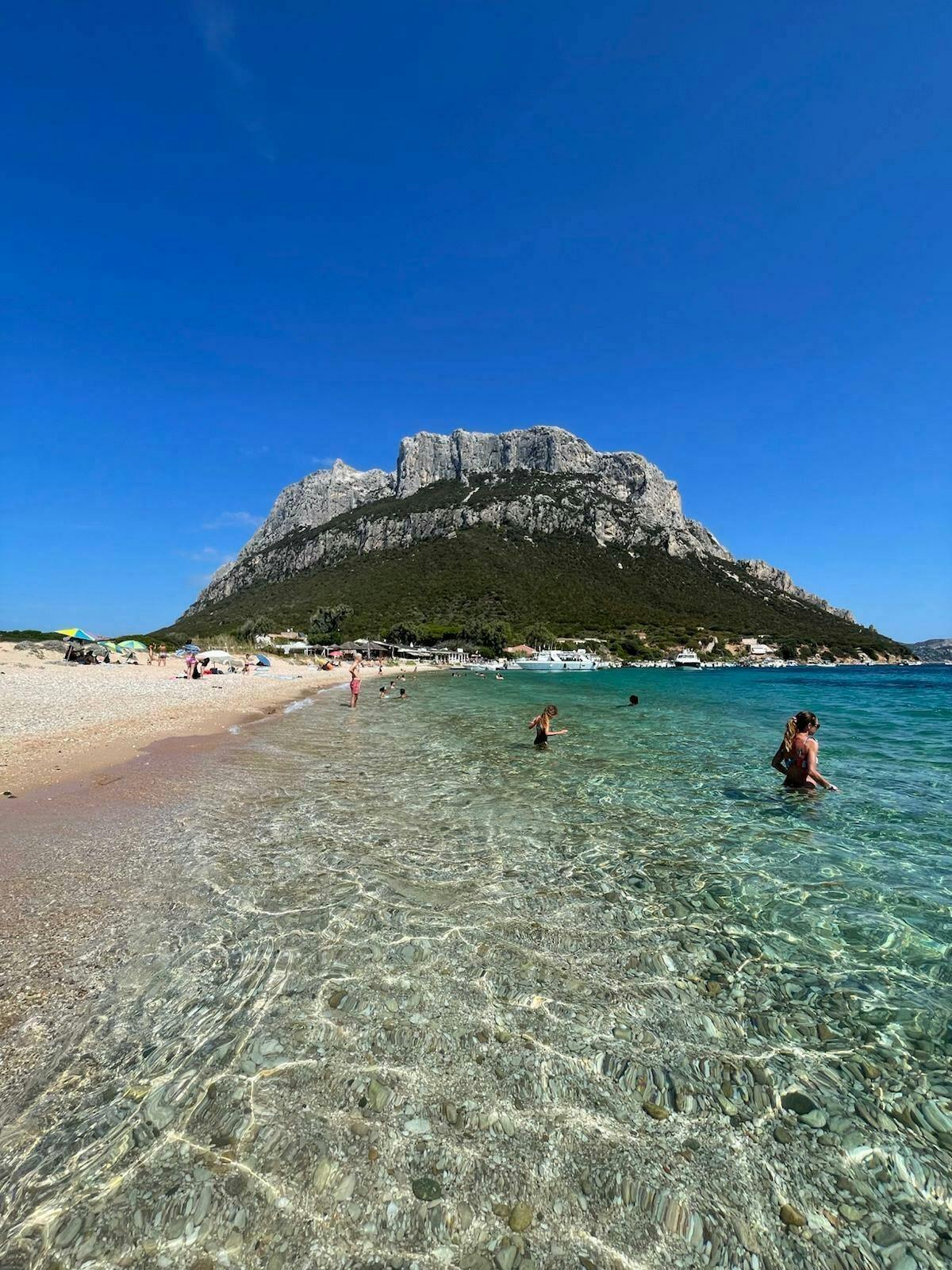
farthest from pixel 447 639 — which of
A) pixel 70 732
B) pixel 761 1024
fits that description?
pixel 761 1024

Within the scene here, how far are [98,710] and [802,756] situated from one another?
2575 cm

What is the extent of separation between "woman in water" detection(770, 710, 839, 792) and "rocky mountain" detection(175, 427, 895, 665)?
9245 centimetres

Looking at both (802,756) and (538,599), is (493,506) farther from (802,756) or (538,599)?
(802,756)

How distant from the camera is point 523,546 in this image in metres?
132

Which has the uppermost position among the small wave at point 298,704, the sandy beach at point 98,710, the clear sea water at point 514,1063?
the sandy beach at point 98,710

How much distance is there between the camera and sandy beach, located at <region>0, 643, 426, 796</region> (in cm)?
1352

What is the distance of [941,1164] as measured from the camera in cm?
335

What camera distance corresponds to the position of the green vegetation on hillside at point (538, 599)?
358 ft

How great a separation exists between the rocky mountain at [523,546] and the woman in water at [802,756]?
9245 centimetres

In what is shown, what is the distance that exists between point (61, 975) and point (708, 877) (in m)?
7.64

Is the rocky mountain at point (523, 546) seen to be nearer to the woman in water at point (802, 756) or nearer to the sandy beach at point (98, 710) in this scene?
the sandy beach at point (98, 710)

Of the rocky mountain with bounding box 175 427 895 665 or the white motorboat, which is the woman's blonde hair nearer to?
the white motorboat

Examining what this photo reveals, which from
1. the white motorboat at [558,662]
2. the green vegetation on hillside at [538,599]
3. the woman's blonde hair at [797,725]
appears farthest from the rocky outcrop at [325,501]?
the woman's blonde hair at [797,725]

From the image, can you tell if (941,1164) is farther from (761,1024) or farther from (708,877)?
(708,877)
